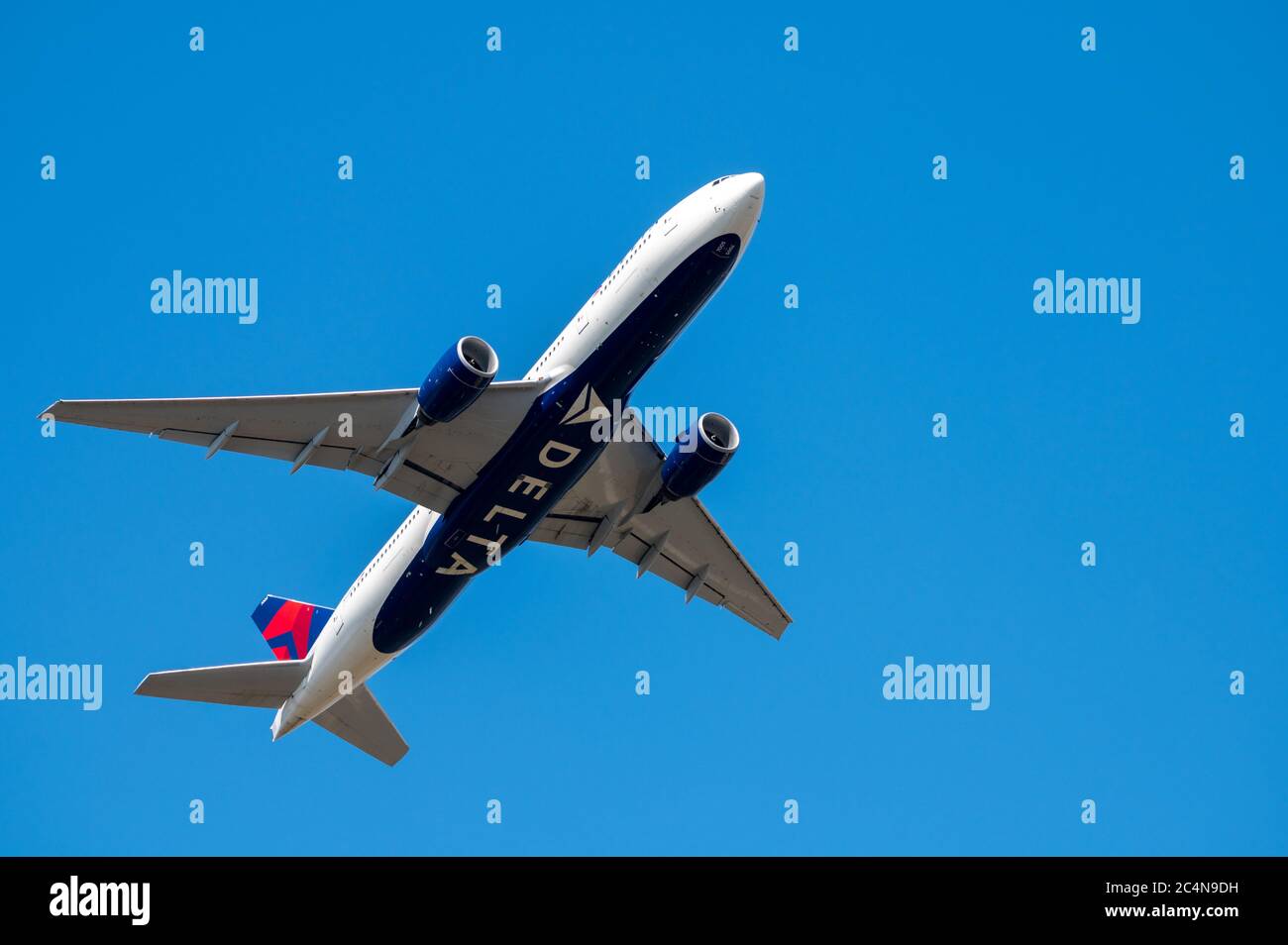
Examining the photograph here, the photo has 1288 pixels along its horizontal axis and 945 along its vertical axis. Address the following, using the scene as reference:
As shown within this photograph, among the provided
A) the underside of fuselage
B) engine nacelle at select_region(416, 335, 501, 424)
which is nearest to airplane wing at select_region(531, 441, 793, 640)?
the underside of fuselage

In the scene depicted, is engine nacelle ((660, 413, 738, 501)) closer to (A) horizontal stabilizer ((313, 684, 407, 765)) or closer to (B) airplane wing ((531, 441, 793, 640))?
(B) airplane wing ((531, 441, 793, 640))

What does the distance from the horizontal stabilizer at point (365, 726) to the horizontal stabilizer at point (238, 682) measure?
238cm

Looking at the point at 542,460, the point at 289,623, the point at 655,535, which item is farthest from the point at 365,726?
the point at 542,460

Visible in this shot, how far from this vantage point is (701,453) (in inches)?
1423

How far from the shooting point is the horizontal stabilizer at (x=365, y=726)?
4162cm

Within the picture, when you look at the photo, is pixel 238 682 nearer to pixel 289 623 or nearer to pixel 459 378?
pixel 289 623

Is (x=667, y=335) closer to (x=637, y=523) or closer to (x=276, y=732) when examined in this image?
(x=637, y=523)

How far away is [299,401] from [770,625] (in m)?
15.6

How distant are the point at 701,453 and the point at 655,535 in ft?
17.7

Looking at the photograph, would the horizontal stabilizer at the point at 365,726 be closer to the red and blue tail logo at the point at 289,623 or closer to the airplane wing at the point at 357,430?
the red and blue tail logo at the point at 289,623

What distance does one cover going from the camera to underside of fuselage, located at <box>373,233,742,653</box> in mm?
32812

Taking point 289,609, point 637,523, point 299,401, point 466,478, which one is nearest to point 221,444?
point 299,401

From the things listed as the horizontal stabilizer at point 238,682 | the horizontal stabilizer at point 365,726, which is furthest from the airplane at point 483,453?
the horizontal stabilizer at point 365,726

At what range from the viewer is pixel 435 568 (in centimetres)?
3591
